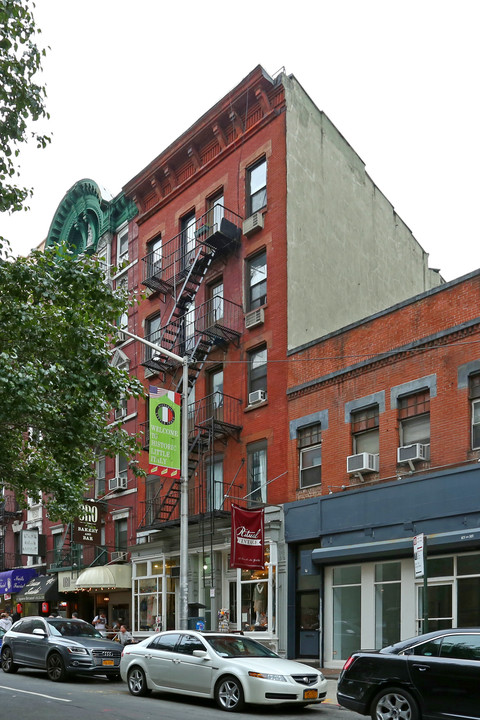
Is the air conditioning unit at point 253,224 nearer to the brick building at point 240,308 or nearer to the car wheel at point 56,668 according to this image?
the brick building at point 240,308

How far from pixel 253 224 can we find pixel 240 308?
2.88m

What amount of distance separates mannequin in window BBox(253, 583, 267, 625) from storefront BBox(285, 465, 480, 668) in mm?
1340

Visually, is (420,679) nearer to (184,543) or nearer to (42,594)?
(184,543)

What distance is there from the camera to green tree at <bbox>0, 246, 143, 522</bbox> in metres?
15.9

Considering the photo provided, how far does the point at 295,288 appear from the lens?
27.6 m

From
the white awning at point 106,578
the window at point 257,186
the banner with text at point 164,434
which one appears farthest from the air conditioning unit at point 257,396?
the white awning at point 106,578

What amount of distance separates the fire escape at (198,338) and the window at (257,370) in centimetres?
81

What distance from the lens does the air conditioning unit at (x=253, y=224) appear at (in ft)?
94.2

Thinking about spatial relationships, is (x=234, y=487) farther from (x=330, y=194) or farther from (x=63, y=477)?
(x=330, y=194)

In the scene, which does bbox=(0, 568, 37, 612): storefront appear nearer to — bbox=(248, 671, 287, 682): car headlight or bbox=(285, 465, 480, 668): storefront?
bbox=(285, 465, 480, 668): storefront

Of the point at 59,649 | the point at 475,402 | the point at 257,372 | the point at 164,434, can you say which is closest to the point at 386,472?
the point at 475,402

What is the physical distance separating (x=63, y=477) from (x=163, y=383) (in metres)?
11.8

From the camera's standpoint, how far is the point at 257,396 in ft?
90.0

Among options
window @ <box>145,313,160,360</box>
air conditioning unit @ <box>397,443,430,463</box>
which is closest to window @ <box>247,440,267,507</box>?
air conditioning unit @ <box>397,443,430,463</box>
